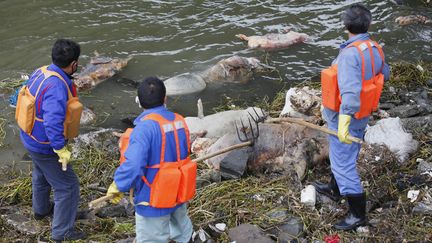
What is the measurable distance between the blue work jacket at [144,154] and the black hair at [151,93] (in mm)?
55

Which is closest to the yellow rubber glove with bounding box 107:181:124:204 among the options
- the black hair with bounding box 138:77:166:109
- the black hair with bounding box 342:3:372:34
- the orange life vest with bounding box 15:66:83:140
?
the black hair with bounding box 138:77:166:109

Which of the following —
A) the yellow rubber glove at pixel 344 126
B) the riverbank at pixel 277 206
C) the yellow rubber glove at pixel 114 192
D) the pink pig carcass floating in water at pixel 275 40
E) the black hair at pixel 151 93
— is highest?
the black hair at pixel 151 93

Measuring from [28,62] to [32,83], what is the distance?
17.0 ft

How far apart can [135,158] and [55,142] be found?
1.09m

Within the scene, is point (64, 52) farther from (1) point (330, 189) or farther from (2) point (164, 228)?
(1) point (330, 189)

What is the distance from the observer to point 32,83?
4.52 meters

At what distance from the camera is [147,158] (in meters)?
3.75

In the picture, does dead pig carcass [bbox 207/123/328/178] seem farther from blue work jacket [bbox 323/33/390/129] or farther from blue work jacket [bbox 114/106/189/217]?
blue work jacket [bbox 114/106/189/217]

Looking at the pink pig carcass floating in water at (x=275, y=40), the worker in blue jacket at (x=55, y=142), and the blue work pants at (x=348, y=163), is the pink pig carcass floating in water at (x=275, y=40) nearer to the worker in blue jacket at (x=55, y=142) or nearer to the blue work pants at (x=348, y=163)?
the blue work pants at (x=348, y=163)

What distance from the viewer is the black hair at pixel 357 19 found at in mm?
4379

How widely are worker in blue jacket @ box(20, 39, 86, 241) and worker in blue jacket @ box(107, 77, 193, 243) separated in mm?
895

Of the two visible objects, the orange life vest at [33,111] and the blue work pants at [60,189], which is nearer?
the orange life vest at [33,111]

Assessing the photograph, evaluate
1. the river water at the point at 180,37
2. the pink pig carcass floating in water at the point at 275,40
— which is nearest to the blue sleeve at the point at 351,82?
the river water at the point at 180,37

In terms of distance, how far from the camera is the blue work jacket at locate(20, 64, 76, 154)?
4328 mm
